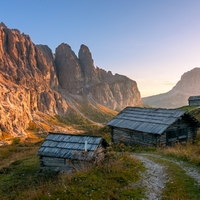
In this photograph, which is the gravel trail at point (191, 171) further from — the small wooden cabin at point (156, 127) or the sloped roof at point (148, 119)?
the sloped roof at point (148, 119)

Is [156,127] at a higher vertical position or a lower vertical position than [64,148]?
higher

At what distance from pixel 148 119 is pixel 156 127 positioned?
239 centimetres

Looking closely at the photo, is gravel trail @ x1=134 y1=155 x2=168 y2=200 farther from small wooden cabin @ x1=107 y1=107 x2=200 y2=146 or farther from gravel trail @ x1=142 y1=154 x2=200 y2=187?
small wooden cabin @ x1=107 y1=107 x2=200 y2=146

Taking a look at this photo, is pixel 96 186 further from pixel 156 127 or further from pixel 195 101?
pixel 195 101

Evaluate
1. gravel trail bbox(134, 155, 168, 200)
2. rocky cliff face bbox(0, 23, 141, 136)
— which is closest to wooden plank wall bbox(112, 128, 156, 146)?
gravel trail bbox(134, 155, 168, 200)

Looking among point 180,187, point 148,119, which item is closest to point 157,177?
point 180,187

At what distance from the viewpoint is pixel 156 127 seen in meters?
23.4

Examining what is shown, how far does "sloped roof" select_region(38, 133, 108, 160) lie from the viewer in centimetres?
1604

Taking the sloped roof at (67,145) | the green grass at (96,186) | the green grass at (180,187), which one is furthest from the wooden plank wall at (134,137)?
the green grass at (96,186)

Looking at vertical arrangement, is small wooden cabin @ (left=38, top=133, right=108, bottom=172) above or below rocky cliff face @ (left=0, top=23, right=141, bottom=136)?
below

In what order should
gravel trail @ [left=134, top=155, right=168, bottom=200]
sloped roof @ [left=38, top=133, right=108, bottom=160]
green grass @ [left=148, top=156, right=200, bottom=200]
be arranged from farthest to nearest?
sloped roof @ [left=38, top=133, right=108, bottom=160]
gravel trail @ [left=134, top=155, right=168, bottom=200]
green grass @ [left=148, top=156, right=200, bottom=200]

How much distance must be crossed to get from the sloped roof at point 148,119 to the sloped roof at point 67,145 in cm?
833

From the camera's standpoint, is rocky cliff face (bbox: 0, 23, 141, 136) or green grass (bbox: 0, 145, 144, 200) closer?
green grass (bbox: 0, 145, 144, 200)

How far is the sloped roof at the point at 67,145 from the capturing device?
16.0 m
